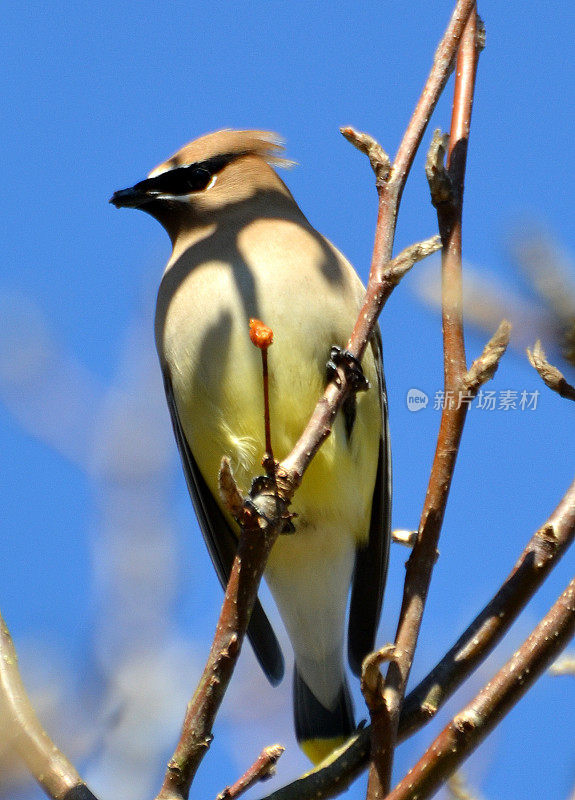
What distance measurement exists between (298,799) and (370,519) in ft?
5.63

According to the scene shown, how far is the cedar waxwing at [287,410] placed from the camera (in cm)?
341

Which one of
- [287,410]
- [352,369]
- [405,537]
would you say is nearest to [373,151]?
[352,369]

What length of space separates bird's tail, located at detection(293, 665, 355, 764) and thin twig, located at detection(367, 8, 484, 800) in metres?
1.08

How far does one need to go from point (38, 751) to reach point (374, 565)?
193 cm

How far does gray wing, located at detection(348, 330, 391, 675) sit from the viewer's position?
3.74m

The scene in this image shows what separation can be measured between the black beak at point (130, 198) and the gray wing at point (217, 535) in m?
0.86

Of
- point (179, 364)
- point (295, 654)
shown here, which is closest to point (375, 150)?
point (179, 364)

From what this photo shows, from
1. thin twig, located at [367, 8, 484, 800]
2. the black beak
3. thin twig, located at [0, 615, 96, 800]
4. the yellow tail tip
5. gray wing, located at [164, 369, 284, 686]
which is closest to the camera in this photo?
thin twig, located at [0, 615, 96, 800]

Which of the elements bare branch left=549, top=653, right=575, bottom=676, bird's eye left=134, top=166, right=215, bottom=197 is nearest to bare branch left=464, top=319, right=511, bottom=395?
bare branch left=549, top=653, right=575, bottom=676

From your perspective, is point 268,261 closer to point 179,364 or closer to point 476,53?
point 179,364

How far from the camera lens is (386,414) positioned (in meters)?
Result: 3.75

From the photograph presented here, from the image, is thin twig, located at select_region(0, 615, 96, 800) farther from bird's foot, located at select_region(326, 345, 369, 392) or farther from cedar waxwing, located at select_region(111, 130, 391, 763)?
cedar waxwing, located at select_region(111, 130, 391, 763)

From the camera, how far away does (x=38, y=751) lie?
2131 millimetres

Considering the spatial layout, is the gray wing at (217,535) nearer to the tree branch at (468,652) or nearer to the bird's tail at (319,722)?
the bird's tail at (319,722)
